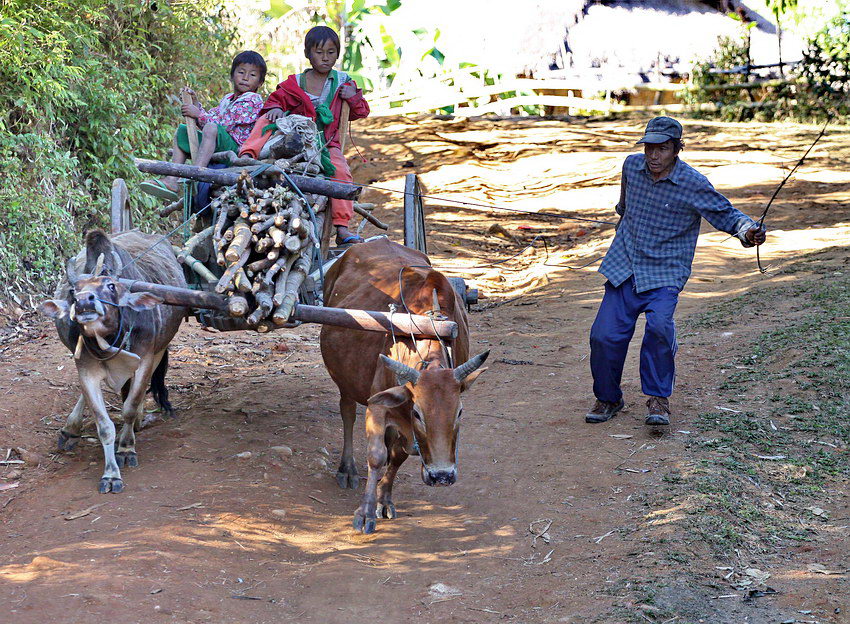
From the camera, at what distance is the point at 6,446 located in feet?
19.3

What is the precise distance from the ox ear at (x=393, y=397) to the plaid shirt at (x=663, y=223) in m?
2.32

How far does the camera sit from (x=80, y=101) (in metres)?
9.98

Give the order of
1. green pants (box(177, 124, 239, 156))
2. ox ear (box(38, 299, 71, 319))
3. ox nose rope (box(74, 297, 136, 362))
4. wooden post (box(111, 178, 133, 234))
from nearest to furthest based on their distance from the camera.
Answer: ox ear (box(38, 299, 71, 319)) < ox nose rope (box(74, 297, 136, 362)) < green pants (box(177, 124, 239, 156)) < wooden post (box(111, 178, 133, 234))

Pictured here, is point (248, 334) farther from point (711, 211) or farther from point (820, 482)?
point (820, 482)

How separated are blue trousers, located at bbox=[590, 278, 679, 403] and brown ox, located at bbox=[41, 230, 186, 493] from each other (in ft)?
9.61

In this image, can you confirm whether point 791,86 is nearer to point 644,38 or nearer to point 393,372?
point 644,38

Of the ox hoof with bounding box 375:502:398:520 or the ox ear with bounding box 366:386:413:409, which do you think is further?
the ox hoof with bounding box 375:502:398:520

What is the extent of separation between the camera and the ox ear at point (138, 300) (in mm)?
4922

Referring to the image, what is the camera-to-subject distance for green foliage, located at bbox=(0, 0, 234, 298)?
367 inches

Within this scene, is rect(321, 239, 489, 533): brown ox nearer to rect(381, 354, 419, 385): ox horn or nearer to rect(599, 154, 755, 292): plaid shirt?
rect(381, 354, 419, 385): ox horn

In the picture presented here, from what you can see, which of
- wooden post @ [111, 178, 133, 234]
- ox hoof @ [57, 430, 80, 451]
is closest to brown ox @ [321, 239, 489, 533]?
wooden post @ [111, 178, 133, 234]

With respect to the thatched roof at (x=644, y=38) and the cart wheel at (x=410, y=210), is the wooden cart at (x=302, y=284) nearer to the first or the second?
the cart wheel at (x=410, y=210)

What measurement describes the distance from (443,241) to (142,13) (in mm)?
5407

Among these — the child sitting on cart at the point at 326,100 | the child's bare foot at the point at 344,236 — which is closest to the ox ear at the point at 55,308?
the child sitting on cart at the point at 326,100
